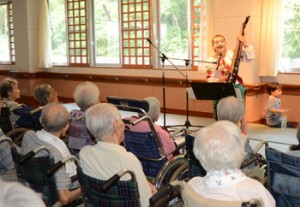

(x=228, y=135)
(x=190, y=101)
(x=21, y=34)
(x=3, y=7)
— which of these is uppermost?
(x=3, y=7)

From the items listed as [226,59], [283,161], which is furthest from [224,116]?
[226,59]

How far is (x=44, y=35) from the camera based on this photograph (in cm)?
902

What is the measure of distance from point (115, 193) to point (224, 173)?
0.53 metres

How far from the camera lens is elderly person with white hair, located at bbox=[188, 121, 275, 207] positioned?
5.28 feet

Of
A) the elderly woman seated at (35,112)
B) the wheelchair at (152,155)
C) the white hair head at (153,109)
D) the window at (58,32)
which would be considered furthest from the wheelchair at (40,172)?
the window at (58,32)

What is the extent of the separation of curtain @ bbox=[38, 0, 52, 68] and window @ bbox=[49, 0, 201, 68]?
215mm

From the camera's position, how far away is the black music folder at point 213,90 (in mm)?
4727

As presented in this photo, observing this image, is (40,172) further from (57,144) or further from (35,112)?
(35,112)

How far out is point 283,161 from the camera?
2.06 metres

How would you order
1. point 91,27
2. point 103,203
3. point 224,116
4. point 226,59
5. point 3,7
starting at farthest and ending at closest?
point 3,7 → point 91,27 → point 226,59 → point 224,116 → point 103,203

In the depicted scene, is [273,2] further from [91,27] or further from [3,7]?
[3,7]

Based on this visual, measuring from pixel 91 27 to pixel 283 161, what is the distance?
22.7 feet

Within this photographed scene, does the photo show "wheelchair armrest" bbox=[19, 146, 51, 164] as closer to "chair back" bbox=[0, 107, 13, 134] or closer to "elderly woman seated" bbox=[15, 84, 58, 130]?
"elderly woman seated" bbox=[15, 84, 58, 130]

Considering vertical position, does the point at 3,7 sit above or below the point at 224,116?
above
